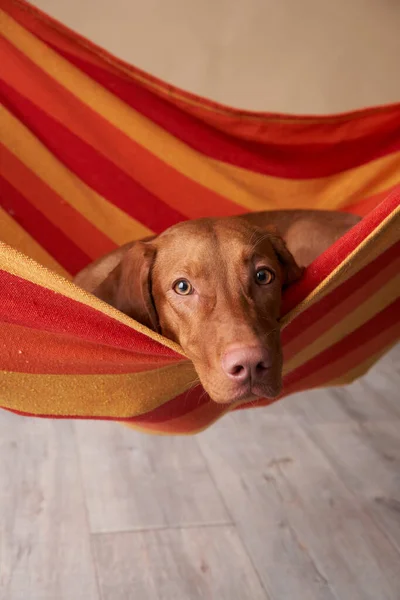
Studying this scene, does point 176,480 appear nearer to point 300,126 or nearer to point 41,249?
point 41,249

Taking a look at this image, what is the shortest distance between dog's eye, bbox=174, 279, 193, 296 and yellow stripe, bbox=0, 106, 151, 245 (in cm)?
93

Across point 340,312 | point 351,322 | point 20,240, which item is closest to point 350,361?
point 351,322

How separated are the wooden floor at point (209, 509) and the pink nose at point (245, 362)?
88 centimetres

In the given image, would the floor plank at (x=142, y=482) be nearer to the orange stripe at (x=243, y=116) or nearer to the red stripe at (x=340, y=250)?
the red stripe at (x=340, y=250)

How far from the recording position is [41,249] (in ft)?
8.41

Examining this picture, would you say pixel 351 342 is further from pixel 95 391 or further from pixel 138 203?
pixel 138 203

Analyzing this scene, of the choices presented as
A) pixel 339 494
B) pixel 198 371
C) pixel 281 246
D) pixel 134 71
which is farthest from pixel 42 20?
Result: pixel 339 494

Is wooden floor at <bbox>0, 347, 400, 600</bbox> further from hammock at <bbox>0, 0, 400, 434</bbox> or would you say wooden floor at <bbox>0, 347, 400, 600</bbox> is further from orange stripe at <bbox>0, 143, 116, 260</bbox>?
orange stripe at <bbox>0, 143, 116, 260</bbox>

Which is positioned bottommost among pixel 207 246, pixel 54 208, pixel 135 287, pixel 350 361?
pixel 54 208

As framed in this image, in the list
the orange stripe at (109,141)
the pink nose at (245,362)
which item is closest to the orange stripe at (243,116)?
the orange stripe at (109,141)

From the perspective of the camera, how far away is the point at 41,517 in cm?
235

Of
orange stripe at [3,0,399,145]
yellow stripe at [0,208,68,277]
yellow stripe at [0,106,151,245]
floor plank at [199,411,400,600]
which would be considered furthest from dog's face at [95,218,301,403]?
orange stripe at [3,0,399,145]

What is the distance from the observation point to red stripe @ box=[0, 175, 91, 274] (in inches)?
100.0

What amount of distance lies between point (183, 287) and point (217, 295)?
0.13 metres
